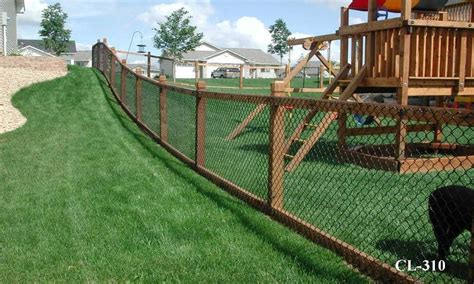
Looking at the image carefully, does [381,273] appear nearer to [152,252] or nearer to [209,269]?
[209,269]

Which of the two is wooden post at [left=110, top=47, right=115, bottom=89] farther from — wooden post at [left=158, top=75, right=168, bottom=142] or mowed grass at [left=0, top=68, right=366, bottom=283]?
mowed grass at [left=0, top=68, right=366, bottom=283]

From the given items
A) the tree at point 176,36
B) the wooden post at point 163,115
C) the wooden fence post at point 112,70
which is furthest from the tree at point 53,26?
the wooden post at point 163,115

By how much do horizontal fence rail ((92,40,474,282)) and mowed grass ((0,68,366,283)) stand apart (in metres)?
0.26

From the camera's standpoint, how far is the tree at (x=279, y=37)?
89.0 meters

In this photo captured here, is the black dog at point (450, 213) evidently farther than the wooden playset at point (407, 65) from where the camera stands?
No

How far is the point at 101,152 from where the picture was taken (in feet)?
26.0

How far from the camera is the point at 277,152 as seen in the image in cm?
469

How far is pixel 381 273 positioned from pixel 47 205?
3.51 meters

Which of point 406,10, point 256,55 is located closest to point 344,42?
point 406,10

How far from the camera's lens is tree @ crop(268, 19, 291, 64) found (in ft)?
292

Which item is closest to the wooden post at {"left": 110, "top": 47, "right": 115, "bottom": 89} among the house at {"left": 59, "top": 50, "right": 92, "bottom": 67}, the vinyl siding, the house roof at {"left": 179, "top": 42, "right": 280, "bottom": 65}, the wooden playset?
the wooden playset

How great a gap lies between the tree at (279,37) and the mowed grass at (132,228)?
274 feet

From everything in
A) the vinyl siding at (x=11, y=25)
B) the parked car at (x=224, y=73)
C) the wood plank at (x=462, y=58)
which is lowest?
the wood plank at (x=462, y=58)

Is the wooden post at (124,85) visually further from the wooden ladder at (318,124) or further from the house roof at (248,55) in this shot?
the house roof at (248,55)
